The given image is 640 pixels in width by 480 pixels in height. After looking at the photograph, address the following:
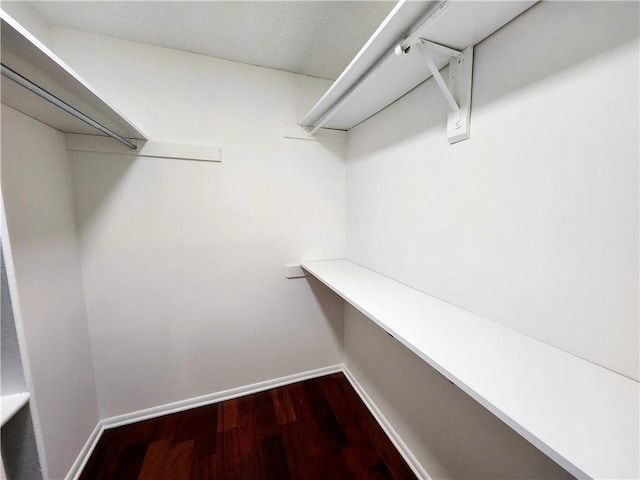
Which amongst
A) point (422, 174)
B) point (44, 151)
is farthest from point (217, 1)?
point (422, 174)

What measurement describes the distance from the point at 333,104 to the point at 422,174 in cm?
69

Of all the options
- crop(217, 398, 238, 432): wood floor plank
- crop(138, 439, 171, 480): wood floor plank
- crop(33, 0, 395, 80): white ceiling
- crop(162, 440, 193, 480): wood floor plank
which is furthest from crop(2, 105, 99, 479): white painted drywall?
crop(217, 398, 238, 432): wood floor plank

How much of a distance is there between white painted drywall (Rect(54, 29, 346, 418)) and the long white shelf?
1.10 m

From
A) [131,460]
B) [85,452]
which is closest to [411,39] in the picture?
[131,460]

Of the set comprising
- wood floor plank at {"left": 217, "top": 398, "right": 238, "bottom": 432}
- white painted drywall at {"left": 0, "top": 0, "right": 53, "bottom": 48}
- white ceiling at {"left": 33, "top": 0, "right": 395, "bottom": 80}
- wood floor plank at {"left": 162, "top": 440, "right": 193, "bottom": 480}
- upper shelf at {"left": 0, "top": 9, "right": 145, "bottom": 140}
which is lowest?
wood floor plank at {"left": 162, "top": 440, "right": 193, "bottom": 480}

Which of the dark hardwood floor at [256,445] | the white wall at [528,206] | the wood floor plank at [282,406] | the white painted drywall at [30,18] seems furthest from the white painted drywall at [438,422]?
the white painted drywall at [30,18]

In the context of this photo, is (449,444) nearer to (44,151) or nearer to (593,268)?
(593,268)

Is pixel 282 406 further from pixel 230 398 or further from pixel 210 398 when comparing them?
pixel 210 398

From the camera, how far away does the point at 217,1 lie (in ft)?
3.74

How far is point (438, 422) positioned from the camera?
115cm

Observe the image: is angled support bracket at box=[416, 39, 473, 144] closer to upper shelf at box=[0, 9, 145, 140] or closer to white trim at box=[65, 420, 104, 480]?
upper shelf at box=[0, 9, 145, 140]

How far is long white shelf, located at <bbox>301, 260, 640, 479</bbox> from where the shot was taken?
0.42 metres

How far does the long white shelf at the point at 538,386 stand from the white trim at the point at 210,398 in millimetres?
1376

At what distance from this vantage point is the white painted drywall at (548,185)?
584 millimetres
